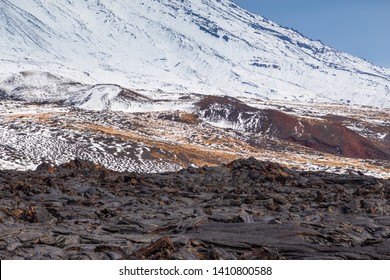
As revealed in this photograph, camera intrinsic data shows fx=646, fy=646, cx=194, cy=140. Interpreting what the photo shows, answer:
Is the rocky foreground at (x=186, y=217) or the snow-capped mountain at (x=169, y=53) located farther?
the snow-capped mountain at (x=169, y=53)

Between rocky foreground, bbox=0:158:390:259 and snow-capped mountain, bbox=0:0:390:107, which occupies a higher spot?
snow-capped mountain, bbox=0:0:390:107

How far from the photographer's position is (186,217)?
9.84m

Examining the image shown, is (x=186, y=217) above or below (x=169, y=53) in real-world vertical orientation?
below

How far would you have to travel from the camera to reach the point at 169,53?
156250mm

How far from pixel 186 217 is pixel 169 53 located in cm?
14819

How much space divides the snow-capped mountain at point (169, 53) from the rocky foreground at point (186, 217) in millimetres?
85211

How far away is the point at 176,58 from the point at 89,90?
Result: 98623 mm

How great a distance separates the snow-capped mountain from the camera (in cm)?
12619

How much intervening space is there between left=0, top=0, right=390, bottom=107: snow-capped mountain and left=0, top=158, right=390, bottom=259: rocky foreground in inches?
3355

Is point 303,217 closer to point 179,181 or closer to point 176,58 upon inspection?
point 179,181

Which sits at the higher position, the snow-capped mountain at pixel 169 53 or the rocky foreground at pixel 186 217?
the snow-capped mountain at pixel 169 53

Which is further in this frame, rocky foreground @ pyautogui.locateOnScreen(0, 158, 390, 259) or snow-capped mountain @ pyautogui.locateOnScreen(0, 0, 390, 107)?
snow-capped mountain @ pyautogui.locateOnScreen(0, 0, 390, 107)

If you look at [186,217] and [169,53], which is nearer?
[186,217]

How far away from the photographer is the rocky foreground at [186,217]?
7434mm
